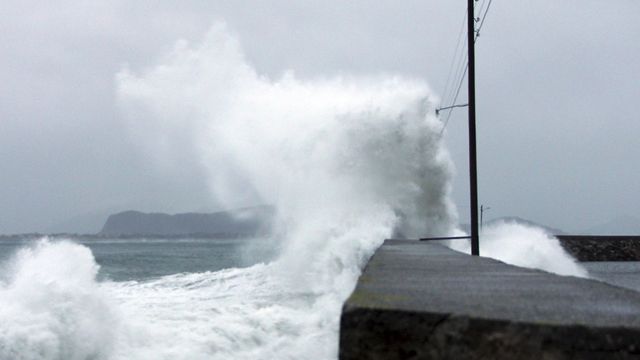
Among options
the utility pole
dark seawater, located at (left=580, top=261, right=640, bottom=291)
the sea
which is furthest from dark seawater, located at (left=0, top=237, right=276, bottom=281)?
dark seawater, located at (left=580, top=261, right=640, bottom=291)

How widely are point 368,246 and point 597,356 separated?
1182cm

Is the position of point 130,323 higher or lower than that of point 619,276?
higher

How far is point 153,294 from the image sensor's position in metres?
13.1

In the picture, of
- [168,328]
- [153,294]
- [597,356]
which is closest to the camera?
[597,356]

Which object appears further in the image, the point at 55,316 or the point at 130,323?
the point at 130,323

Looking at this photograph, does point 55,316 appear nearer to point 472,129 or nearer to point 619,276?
point 472,129

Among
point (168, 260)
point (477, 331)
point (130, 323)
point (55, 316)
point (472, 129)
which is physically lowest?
point (168, 260)

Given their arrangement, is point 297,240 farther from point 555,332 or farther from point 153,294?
point 555,332

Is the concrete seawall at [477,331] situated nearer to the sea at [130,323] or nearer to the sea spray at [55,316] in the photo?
the sea at [130,323]

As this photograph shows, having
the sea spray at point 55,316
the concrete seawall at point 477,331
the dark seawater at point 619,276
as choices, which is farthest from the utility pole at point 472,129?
the concrete seawall at point 477,331

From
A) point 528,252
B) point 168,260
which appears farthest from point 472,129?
point 168,260

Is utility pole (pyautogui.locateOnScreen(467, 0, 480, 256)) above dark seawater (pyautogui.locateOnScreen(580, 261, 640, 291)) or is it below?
above

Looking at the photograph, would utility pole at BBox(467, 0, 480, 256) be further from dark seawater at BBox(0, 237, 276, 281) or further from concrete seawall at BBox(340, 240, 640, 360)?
concrete seawall at BBox(340, 240, 640, 360)

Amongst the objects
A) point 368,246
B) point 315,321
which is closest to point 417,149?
point 368,246
